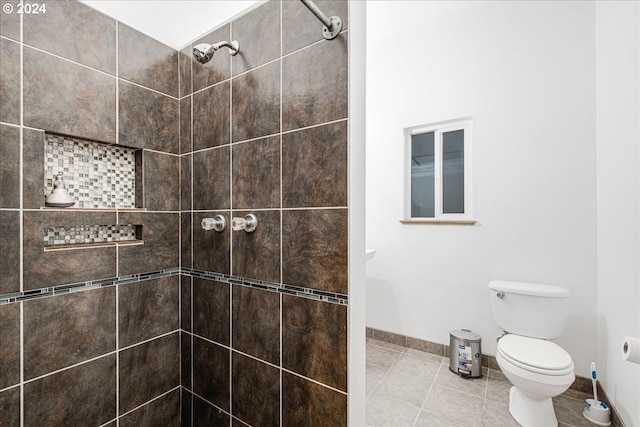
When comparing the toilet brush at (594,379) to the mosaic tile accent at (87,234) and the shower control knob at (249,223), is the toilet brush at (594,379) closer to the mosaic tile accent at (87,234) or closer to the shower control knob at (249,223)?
the shower control knob at (249,223)

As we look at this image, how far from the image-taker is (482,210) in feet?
7.72

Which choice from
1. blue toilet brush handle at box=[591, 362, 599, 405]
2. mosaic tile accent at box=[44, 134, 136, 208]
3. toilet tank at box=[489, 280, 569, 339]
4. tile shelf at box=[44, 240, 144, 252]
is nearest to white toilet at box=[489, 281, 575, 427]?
toilet tank at box=[489, 280, 569, 339]

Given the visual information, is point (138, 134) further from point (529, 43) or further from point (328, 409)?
point (529, 43)

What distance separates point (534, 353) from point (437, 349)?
912mm

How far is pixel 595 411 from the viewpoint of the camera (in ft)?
5.74

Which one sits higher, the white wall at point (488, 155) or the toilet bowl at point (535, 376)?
the white wall at point (488, 155)

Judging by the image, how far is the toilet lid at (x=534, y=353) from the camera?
1.63 meters

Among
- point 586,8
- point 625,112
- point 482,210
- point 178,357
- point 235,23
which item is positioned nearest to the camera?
point 235,23

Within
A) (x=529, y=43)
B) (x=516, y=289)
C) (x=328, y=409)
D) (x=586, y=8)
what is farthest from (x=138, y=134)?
(x=586, y=8)

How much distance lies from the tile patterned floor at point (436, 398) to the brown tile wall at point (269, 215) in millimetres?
866

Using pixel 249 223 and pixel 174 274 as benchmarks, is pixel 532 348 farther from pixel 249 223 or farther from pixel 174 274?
pixel 174 274

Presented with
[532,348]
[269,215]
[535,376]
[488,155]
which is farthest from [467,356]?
[269,215]

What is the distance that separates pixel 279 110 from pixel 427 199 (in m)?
1.83

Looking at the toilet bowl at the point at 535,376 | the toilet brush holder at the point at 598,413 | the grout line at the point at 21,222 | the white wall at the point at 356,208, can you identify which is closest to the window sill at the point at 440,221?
the toilet bowl at the point at 535,376
